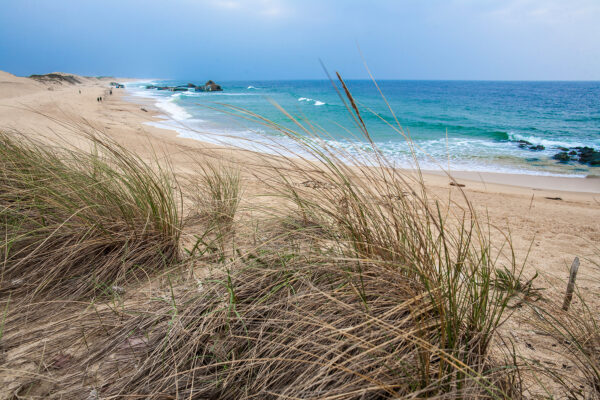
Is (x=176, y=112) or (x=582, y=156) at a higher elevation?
(x=176, y=112)

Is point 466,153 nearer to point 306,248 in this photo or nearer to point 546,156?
point 546,156

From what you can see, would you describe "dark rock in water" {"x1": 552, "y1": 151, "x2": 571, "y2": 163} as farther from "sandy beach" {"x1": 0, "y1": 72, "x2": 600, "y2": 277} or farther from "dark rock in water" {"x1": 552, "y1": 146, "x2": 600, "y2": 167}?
"sandy beach" {"x1": 0, "y1": 72, "x2": 600, "y2": 277}

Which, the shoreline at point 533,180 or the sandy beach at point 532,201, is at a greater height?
the sandy beach at point 532,201

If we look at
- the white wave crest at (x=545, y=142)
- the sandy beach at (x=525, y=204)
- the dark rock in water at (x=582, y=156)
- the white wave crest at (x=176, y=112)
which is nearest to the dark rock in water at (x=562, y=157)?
the dark rock in water at (x=582, y=156)

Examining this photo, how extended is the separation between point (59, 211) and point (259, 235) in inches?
52.4

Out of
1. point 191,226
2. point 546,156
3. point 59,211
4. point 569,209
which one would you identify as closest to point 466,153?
point 546,156

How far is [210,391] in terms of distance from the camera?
1208 mm

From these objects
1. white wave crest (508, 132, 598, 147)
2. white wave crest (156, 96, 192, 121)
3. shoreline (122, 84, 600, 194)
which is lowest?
shoreline (122, 84, 600, 194)

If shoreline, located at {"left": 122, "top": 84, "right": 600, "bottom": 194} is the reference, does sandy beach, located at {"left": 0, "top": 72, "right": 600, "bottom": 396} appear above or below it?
above

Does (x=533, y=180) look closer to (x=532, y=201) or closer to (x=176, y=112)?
(x=532, y=201)

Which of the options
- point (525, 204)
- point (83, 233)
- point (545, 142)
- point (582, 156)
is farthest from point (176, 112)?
point (582, 156)

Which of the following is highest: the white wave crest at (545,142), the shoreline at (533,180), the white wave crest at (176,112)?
the white wave crest at (176,112)

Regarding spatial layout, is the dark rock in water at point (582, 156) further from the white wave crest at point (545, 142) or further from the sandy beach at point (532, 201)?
the sandy beach at point (532, 201)

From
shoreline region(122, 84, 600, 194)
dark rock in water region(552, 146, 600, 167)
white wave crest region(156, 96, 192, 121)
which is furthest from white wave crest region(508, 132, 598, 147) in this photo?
white wave crest region(156, 96, 192, 121)
